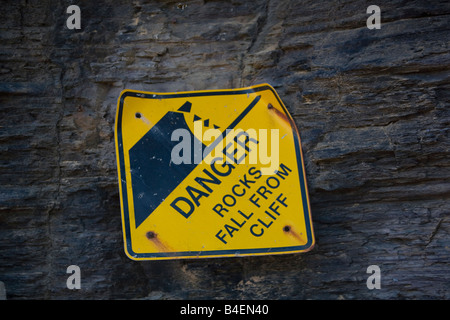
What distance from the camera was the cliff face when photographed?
82.0 inches

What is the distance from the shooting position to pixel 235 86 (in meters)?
2.20

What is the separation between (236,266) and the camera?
2143 millimetres

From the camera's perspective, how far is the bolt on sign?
2.04m

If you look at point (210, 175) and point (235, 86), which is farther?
point (235, 86)

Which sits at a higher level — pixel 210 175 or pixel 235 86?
pixel 235 86

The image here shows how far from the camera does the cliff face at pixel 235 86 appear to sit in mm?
2082

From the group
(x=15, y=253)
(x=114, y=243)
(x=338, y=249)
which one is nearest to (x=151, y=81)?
(x=114, y=243)

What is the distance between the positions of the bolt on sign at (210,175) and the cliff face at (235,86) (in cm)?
13

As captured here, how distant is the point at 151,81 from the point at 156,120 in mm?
261

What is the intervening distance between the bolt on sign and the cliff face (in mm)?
131

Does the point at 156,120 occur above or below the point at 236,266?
above

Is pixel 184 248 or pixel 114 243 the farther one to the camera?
pixel 114 243

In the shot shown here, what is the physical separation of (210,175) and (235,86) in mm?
537

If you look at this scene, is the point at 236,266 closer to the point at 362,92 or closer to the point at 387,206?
the point at 387,206
